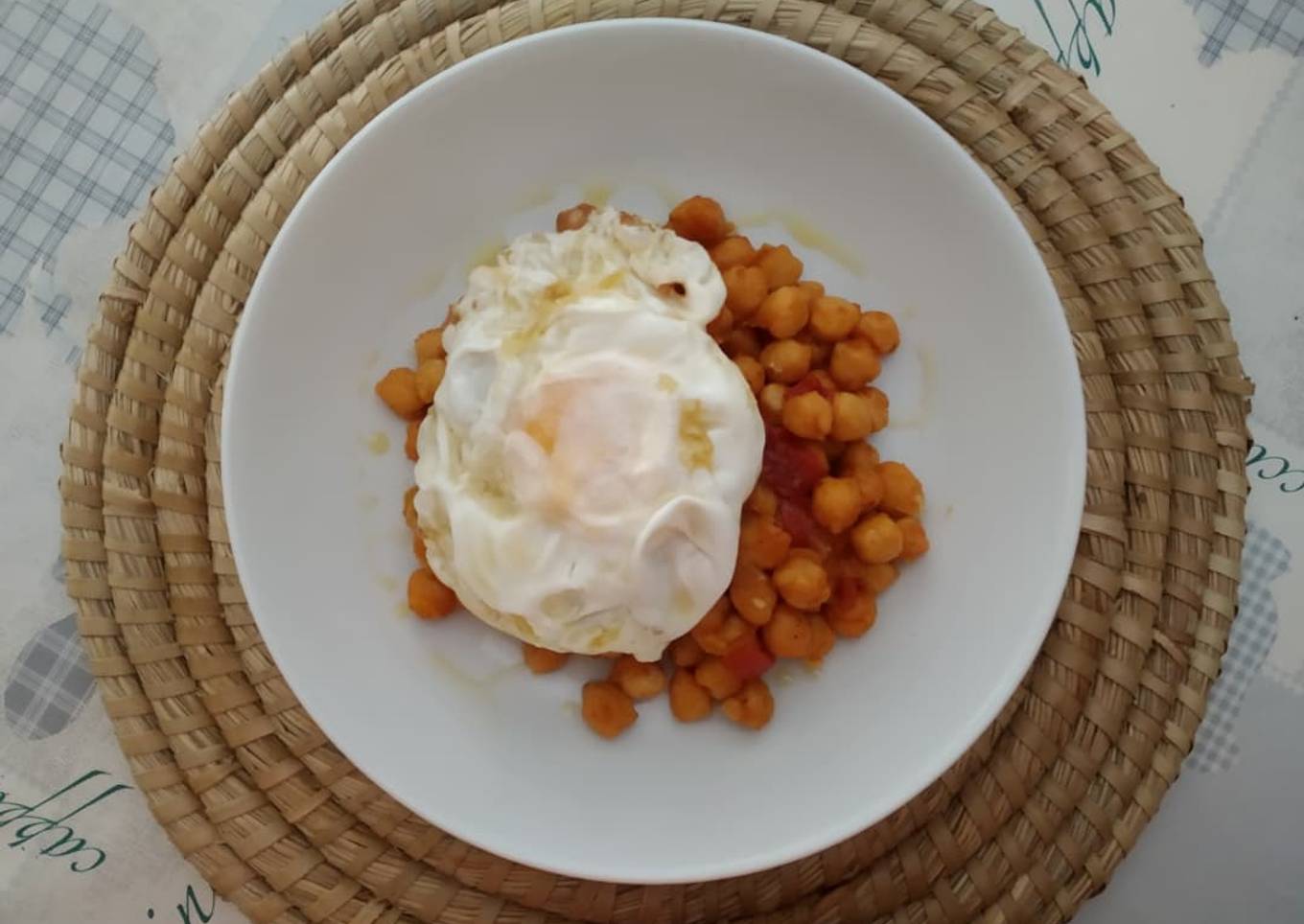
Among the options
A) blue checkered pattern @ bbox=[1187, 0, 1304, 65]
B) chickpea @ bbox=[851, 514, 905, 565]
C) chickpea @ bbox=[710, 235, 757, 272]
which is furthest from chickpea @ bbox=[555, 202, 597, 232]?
blue checkered pattern @ bbox=[1187, 0, 1304, 65]

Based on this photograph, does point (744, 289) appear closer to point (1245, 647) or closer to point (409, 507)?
point (409, 507)

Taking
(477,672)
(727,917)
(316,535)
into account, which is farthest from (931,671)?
(316,535)

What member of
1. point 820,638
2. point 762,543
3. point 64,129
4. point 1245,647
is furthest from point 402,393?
point 1245,647

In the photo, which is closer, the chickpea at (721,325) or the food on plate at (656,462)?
the food on plate at (656,462)

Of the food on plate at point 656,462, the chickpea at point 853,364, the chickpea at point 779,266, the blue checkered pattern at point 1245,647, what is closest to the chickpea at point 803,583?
the food on plate at point 656,462

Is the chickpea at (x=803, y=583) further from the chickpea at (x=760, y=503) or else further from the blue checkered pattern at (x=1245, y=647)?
the blue checkered pattern at (x=1245, y=647)

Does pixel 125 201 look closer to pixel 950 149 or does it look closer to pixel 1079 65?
pixel 950 149
